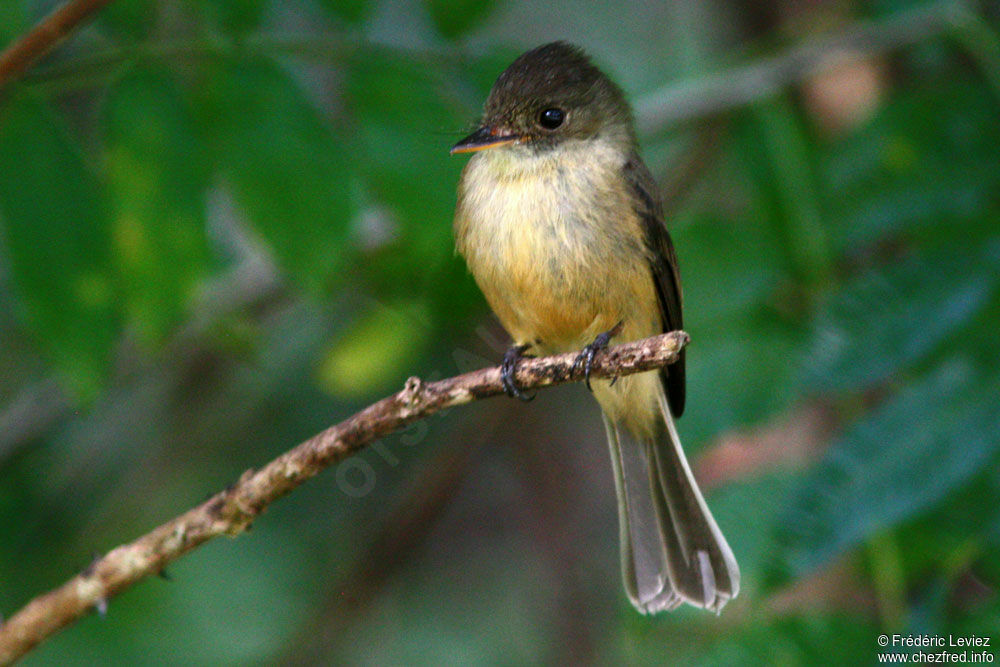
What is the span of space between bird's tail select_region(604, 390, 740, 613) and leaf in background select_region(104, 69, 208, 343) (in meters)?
1.39

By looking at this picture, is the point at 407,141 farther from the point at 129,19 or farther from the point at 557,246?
the point at 129,19

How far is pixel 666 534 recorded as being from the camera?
3.33 meters

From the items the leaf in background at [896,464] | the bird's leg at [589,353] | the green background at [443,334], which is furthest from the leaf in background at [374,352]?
the leaf in background at [896,464]

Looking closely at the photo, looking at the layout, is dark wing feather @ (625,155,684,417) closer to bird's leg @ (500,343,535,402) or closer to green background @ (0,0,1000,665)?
green background @ (0,0,1000,665)

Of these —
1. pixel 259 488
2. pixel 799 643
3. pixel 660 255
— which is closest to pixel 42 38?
pixel 259 488

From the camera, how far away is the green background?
2980 mm

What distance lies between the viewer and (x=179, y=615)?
184 inches

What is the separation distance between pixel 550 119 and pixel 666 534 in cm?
123

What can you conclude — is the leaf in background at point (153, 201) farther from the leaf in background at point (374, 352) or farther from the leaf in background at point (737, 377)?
the leaf in background at point (737, 377)

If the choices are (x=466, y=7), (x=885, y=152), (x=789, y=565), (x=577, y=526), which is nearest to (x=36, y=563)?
(x=577, y=526)

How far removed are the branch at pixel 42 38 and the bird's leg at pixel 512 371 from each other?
1.17 metres

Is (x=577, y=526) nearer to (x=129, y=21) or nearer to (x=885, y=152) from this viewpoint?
(x=885, y=152)

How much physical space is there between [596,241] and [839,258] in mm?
1088

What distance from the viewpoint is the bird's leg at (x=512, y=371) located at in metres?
2.63
